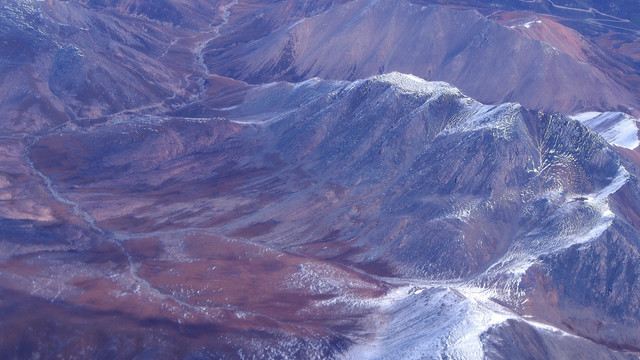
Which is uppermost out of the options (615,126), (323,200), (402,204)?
(615,126)

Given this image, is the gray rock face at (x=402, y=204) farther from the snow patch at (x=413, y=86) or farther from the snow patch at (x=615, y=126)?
the snow patch at (x=615, y=126)

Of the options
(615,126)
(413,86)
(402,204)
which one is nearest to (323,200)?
(402,204)

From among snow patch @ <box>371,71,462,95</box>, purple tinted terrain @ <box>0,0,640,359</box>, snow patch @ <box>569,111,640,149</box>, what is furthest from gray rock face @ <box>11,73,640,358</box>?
snow patch @ <box>569,111,640,149</box>

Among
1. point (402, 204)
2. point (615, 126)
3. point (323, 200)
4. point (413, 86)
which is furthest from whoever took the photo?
point (615, 126)

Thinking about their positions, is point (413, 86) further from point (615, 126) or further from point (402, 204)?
point (615, 126)

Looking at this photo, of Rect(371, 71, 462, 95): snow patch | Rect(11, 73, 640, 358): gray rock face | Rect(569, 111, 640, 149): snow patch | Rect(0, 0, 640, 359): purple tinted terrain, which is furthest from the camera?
Rect(569, 111, 640, 149): snow patch

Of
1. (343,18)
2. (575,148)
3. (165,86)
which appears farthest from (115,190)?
(343,18)

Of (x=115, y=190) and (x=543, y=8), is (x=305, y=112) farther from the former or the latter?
(x=543, y=8)

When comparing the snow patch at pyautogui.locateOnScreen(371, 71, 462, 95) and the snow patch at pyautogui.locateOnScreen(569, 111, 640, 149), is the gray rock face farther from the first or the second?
the snow patch at pyautogui.locateOnScreen(569, 111, 640, 149)

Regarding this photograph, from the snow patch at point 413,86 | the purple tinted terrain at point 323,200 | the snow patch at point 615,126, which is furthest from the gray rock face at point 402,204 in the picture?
the snow patch at point 615,126
